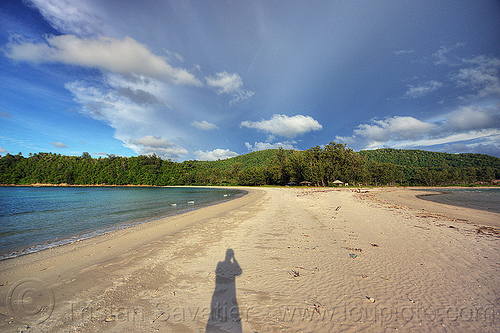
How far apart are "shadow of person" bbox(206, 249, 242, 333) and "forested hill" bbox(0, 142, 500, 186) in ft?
236

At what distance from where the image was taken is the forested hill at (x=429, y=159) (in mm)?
148125

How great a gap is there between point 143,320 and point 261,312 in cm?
229

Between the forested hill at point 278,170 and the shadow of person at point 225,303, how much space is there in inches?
2828

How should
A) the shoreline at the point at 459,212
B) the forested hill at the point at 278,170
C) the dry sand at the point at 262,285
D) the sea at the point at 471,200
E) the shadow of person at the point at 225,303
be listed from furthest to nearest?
the forested hill at the point at 278,170, the sea at the point at 471,200, the shoreline at the point at 459,212, the dry sand at the point at 262,285, the shadow of person at the point at 225,303

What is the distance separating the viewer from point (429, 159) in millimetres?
160750

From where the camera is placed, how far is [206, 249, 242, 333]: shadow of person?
3293 millimetres

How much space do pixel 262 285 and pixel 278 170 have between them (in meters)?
83.8

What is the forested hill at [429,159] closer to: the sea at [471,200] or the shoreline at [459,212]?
the sea at [471,200]

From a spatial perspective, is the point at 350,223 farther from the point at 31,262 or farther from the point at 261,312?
the point at 31,262

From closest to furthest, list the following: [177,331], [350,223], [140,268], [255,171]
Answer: [177,331] < [140,268] < [350,223] < [255,171]

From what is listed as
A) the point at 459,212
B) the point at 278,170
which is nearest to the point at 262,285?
the point at 459,212

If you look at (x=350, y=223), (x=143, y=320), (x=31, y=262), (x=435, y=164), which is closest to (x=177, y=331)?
(x=143, y=320)

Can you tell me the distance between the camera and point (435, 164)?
15300 cm

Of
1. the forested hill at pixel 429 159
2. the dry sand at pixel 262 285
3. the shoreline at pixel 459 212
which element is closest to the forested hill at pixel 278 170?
the forested hill at pixel 429 159
